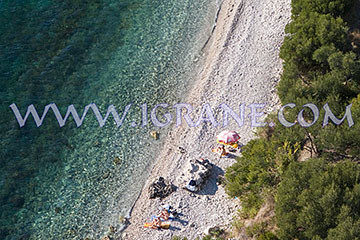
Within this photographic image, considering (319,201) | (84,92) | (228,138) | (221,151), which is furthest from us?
(84,92)

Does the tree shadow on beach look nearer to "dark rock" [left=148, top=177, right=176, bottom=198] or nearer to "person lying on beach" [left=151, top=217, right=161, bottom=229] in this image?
"dark rock" [left=148, top=177, right=176, bottom=198]

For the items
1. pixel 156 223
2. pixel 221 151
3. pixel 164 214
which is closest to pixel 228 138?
pixel 221 151

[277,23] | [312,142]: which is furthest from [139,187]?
[277,23]

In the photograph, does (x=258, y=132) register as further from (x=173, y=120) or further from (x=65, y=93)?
(x=65, y=93)

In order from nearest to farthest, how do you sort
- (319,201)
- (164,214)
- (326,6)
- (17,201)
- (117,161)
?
(319,201), (164,214), (17,201), (117,161), (326,6)

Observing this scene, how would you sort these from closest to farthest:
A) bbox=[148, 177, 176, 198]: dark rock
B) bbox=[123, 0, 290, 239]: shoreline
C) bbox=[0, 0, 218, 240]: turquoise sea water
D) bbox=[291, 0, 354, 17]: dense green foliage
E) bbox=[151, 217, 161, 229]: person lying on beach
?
bbox=[151, 217, 161, 229]: person lying on beach
bbox=[123, 0, 290, 239]: shoreline
bbox=[148, 177, 176, 198]: dark rock
bbox=[0, 0, 218, 240]: turquoise sea water
bbox=[291, 0, 354, 17]: dense green foliage

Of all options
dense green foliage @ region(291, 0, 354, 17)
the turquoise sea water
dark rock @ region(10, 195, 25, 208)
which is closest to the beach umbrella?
the turquoise sea water

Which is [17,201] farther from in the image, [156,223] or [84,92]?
[84,92]
